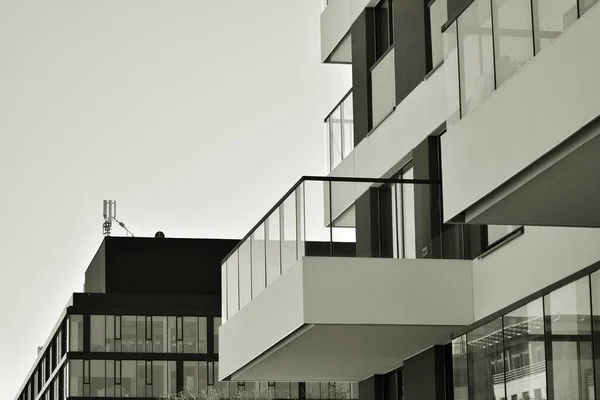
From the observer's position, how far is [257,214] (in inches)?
3108

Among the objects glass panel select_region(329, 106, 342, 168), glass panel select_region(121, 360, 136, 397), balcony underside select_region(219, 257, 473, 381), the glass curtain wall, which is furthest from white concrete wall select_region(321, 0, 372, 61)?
glass panel select_region(121, 360, 136, 397)

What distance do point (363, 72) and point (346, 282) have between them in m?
7.40

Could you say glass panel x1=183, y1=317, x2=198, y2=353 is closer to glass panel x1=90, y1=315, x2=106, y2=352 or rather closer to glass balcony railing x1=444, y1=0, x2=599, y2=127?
glass panel x1=90, y1=315, x2=106, y2=352

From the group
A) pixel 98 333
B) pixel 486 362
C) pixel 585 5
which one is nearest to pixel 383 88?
pixel 486 362

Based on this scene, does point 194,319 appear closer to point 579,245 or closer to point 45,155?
point 45,155

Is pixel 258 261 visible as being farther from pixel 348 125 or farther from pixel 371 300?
pixel 348 125

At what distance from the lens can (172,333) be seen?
285ft

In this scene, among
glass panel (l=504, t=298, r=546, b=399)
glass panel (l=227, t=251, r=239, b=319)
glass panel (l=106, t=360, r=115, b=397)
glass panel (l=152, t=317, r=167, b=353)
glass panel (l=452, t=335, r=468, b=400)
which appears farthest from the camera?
glass panel (l=152, t=317, r=167, b=353)

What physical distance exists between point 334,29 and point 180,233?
69.1 metres

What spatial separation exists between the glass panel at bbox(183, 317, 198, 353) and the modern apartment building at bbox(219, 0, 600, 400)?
190ft

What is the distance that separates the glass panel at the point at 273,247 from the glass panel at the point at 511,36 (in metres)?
7.27

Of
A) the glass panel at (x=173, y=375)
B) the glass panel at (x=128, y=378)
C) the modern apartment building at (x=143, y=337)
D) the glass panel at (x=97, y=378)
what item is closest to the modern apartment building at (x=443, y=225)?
the modern apartment building at (x=143, y=337)

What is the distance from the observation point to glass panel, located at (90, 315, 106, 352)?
85.0 m

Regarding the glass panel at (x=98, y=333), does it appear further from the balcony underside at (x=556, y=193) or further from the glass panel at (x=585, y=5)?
the glass panel at (x=585, y=5)
